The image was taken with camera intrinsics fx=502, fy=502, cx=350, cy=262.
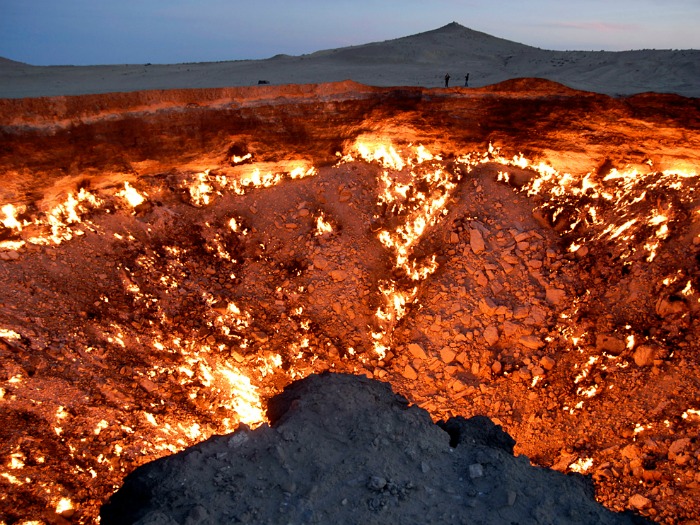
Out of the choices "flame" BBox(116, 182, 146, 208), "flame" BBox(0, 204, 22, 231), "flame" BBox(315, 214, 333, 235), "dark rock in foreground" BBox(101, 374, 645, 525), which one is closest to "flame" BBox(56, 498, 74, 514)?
"dark rock in foreground" BBox(101, 374, 645, 525)

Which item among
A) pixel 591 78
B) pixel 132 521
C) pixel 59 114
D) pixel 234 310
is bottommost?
pixel 132 521

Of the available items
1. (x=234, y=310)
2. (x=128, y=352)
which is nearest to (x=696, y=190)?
(x=234, y=310)

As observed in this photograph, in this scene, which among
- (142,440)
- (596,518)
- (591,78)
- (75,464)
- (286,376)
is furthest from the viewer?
(591,78)

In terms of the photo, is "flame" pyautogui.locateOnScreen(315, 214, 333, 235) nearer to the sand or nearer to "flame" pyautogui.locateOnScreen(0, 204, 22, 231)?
the sand

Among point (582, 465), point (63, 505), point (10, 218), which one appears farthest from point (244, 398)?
point (582, 465)

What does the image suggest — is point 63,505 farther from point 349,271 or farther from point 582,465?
point 582,465

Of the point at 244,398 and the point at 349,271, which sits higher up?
the point at 349,271

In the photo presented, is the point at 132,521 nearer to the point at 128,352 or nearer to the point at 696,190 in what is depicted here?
the point at 128,352

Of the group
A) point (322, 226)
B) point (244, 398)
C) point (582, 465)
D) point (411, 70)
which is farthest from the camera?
point (411, 70)
